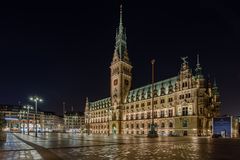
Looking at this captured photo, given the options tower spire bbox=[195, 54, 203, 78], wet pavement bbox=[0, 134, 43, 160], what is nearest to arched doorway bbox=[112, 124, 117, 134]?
tower spire bbox=[195, 54, 203, 78]

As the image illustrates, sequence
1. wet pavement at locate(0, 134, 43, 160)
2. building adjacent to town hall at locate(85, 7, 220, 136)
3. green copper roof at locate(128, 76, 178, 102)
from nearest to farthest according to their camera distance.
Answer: wet pavement at locate(0, 134, 43, 160) → building adjacent to town hall at locate(85, 7, 220, 136) → green copper roof at locate(128, 76, 178, 102)

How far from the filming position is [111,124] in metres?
142

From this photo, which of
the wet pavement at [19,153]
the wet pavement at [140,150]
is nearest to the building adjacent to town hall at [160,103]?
the wet pavement at [140,150]

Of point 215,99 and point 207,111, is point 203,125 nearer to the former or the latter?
point 207,111

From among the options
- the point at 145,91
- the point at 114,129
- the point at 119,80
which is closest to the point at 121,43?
the point at 119,80

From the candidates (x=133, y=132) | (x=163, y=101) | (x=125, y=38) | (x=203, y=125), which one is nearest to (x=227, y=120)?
(x=203, y=125)

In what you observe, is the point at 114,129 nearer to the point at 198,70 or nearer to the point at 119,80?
the point at 119,80

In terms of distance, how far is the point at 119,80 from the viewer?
140 metres

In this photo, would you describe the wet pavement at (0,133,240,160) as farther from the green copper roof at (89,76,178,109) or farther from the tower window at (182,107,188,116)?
the green copper roof at (89,76,178,109)

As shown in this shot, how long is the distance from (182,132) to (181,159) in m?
81.0

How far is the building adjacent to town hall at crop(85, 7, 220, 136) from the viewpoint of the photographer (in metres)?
95.4

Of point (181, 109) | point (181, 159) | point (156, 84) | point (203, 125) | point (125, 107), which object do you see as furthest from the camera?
point (125, 107)

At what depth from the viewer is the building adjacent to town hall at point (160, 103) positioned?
9544cm

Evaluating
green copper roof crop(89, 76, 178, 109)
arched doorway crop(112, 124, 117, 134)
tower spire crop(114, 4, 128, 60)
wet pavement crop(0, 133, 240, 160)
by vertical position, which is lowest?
arched doorway crop(112, 124, 117, 134)
